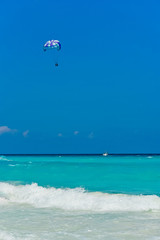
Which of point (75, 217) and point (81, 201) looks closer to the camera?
point (75, 217)

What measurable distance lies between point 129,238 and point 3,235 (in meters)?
3.17

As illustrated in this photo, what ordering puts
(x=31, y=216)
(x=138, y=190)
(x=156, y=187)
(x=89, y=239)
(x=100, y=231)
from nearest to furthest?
1. (x=89, y=239)
2. (x=100, y=231)
3. (x=31, y=216)
4. (x=138, y=190)
5. (x=156, y=187)

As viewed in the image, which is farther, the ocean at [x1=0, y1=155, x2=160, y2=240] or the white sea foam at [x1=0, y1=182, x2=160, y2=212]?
the white sea foam at [x1=0, y1=182, x2=160, y2=212]

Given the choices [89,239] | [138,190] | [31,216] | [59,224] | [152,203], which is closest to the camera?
[89,239]

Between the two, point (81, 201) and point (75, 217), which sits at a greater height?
point (81, 201)

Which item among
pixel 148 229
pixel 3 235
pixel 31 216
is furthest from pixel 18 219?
pixel 148 229

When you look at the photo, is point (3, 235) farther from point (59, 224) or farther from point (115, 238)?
point (115, 238)

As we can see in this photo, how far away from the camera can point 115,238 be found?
31.0 feet

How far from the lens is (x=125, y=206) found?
14.4 meters

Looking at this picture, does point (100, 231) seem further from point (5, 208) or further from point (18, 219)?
point (5, 208)

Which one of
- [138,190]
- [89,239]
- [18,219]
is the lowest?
[89,239]

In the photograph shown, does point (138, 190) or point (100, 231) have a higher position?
point (138, 190)

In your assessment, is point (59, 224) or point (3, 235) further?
point (59, 224)

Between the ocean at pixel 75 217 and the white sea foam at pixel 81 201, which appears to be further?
the white sea foam at pixel 81 201
